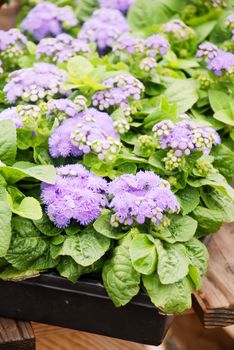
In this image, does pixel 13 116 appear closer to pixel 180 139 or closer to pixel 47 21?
pixel 180 139

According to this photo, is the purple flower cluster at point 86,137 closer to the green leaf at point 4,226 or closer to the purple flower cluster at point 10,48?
the green leaf at point 4,226

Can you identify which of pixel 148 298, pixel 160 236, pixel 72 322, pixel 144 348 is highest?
pixel 160 236

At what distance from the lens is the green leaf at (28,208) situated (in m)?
1.36

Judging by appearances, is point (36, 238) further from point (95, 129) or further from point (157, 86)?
point (157, 86)

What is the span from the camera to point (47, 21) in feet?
7.22

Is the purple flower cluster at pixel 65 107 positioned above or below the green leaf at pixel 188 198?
above

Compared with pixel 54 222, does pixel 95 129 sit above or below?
above

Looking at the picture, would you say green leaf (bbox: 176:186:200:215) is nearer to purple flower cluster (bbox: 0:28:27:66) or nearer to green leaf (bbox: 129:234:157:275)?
green leaf (bbox: 129:234:157:275)

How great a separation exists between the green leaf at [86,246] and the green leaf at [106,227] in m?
0.02

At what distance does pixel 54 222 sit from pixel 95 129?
0.25 metres

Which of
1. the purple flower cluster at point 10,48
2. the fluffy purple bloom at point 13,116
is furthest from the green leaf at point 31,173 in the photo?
the purple flower cluster at point 10,48

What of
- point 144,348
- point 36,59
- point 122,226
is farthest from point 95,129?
point 144,348

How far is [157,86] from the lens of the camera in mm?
1892

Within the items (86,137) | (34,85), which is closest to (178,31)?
(34,85)
